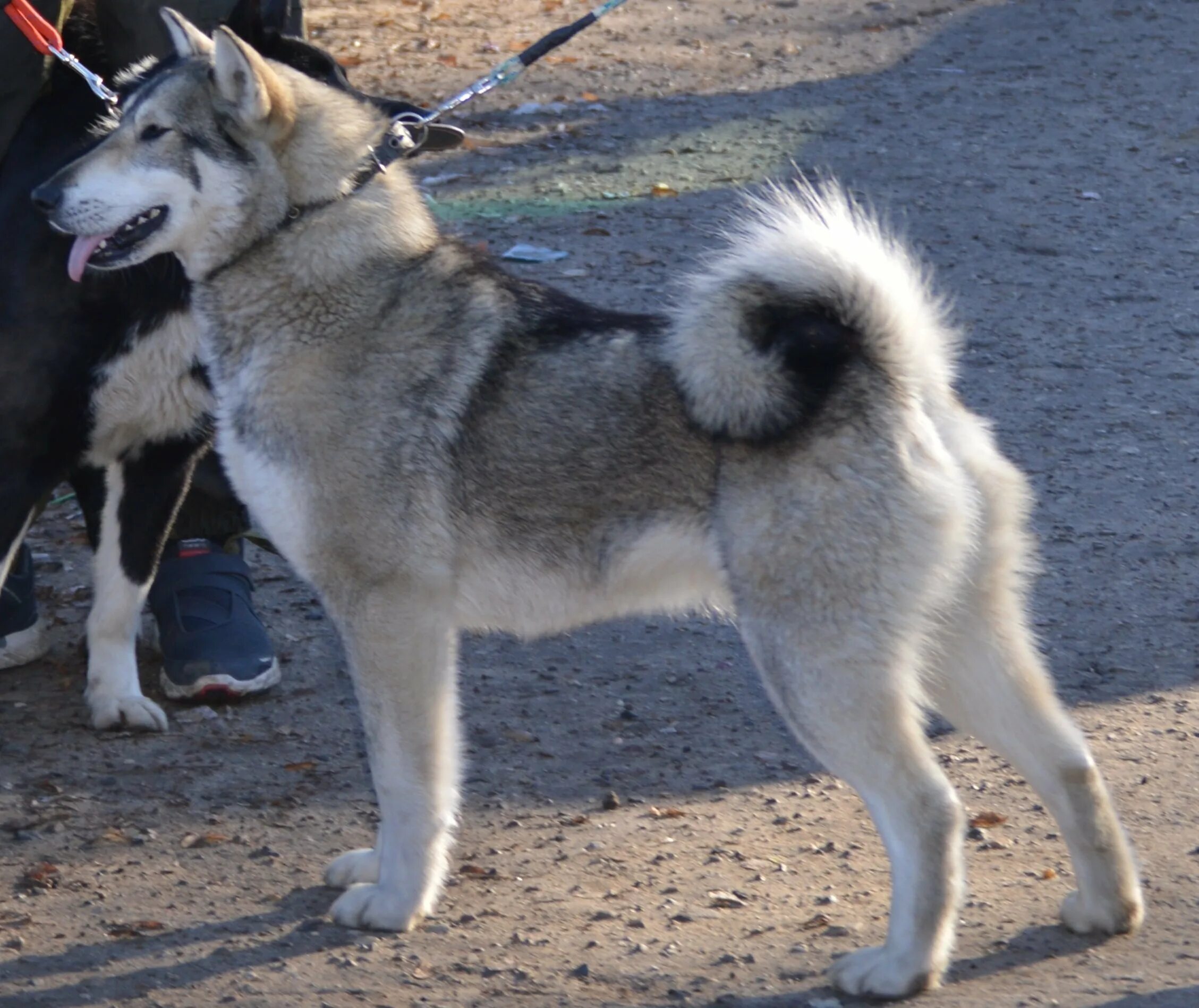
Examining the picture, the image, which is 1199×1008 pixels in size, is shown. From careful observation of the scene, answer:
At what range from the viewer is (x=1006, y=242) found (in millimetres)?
6777

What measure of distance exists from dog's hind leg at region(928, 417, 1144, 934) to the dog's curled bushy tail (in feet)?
0.70

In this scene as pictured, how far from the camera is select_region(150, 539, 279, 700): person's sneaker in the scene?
390 cm

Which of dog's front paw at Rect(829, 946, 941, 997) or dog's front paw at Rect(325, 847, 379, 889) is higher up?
dog's front paw at Rect(829, 946, 941, 997)

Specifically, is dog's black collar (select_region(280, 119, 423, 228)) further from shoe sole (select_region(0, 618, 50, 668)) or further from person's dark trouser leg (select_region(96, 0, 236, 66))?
shoe sole (select_region(0, 618, 50, 668))

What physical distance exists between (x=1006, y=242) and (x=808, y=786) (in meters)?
3.94

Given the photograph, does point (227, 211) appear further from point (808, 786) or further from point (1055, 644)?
point (1055, 644)

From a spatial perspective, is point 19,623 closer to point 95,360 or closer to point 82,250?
point 95,360

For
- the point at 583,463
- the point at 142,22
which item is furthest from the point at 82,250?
the point at 583,463

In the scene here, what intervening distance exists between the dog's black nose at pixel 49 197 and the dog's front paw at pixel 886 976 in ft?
6.63

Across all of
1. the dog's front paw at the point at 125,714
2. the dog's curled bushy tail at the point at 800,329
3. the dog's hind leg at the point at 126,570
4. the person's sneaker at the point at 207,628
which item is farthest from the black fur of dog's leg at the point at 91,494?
the dog's curled bushy tail at the point at 800,329

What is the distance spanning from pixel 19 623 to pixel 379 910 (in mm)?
1713

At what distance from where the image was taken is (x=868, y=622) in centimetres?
259

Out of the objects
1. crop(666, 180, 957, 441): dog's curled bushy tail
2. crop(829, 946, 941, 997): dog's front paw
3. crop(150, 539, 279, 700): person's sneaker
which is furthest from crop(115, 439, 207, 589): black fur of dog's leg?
crop(829, 946, 941, 997): dog's front paw

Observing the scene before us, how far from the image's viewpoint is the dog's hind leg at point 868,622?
2592 mm
